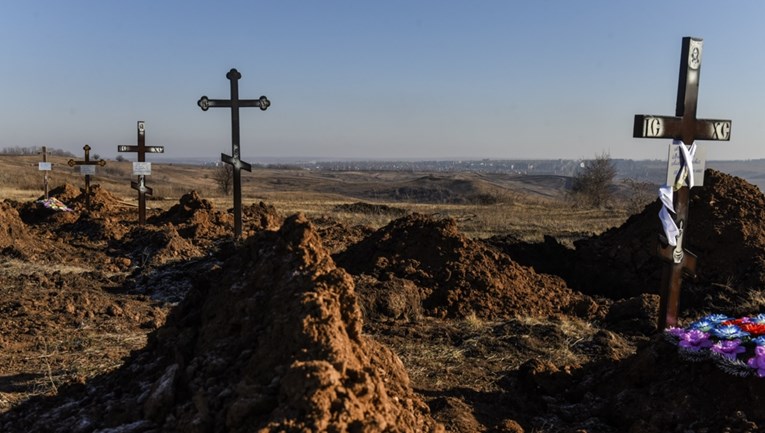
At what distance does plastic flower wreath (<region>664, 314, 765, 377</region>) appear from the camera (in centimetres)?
440

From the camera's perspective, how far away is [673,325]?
611cm

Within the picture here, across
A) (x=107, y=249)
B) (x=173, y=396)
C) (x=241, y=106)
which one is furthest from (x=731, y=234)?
(x=107, y=249)

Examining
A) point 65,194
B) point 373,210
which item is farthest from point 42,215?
point 373,210

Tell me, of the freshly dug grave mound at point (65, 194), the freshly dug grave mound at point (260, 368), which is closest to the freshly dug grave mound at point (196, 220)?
the freshly dug grave mound at point (65, 194)

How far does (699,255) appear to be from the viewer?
34.0ft

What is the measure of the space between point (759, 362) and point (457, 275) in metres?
4.75

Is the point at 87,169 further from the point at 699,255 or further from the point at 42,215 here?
the point at 699,255

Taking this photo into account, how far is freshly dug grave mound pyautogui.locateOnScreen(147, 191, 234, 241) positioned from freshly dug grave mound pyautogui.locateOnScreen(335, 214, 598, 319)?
17.6 ft

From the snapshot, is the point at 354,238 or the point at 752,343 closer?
the point at 752,343

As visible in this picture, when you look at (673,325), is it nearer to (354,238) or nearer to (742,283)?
(742,283)

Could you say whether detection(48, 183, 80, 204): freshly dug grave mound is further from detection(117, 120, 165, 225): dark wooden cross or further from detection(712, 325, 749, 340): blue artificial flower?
detection(712, 325, 749, 340): blue artificial flower

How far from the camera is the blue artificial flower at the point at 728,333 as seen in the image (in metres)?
4.79

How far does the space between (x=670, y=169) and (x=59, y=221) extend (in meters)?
14.4

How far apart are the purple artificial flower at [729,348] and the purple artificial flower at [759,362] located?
0.14m
